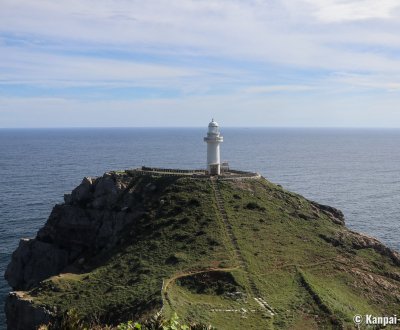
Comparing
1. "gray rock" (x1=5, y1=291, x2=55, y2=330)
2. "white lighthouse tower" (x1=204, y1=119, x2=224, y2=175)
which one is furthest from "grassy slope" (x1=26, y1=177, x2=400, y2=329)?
"white lighthouse tower" (x1=204, y1=119, x2=224, y2=175)

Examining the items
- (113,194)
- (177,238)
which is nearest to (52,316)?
(177,238)

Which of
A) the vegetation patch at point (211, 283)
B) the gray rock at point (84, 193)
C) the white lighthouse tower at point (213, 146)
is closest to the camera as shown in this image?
the vegetation patch at point (211, 283)

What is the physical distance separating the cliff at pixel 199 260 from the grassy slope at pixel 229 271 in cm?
16

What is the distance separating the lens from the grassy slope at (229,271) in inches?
1842

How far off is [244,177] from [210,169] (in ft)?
19.6

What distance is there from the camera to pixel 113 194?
250 ft

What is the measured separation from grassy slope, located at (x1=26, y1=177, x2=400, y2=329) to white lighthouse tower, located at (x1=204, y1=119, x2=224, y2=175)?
7.28 metres

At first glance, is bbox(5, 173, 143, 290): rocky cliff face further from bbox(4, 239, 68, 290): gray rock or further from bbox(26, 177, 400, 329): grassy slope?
bbox(26, 177, 400, 329): grassy slope

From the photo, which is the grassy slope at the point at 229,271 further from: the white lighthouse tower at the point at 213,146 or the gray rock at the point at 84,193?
the gray rock at the point at 84,193

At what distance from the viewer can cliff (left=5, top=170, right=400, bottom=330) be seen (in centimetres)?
4762

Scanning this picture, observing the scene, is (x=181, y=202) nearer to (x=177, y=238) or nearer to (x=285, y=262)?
(x=177, y=238)

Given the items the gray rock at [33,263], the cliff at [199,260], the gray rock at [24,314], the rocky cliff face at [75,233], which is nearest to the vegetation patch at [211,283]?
the cliff at [199,260]

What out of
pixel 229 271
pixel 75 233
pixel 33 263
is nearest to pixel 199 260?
pixel 229 271

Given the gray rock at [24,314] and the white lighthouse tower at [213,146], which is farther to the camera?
the white lighthouse tower at [213,146]
